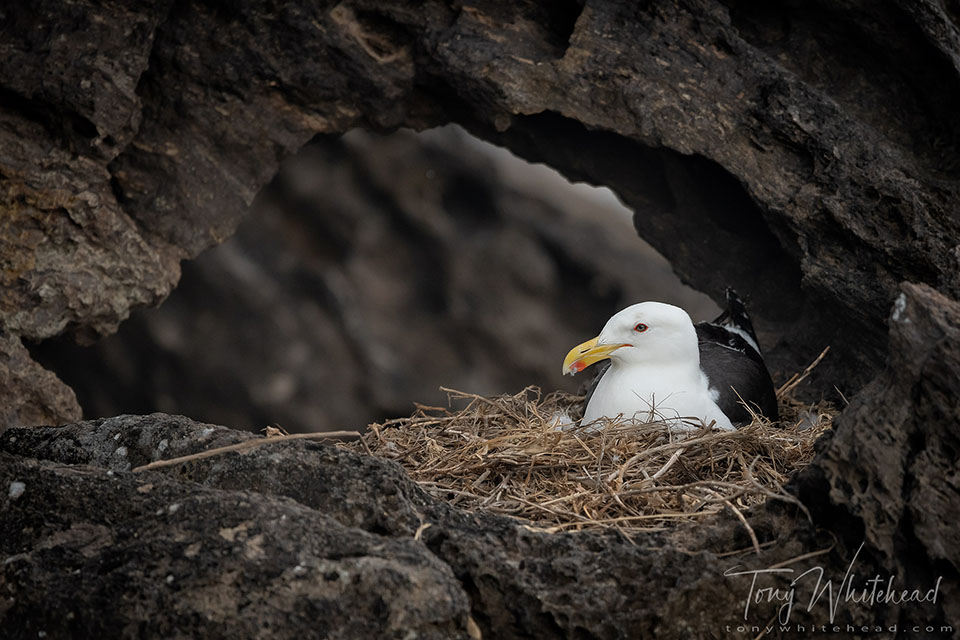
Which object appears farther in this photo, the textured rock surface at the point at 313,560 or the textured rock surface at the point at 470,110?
the textured rock surface at the point at 470,110

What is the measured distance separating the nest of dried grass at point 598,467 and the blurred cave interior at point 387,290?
6.47 metres

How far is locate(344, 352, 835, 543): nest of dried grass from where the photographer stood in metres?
2.25

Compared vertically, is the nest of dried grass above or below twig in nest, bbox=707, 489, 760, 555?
below

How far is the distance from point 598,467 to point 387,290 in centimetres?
789

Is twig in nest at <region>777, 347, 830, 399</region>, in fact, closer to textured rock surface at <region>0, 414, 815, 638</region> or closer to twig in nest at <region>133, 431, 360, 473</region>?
textured rock surface at <region>0, 414, 815, 638</region>

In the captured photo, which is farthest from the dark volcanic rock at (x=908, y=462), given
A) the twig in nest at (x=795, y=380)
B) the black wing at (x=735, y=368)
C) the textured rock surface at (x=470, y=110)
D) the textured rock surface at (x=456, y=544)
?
the twig in nest at (x=795, y=380)

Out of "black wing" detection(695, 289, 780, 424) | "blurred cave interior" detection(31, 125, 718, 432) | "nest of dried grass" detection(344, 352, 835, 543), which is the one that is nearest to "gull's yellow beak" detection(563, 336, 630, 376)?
"nest of dried grass" detection(344, 352, 835, 543)

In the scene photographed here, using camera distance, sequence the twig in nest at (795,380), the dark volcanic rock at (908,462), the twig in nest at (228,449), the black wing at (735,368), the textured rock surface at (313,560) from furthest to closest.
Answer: the twig in nest at (795,380)
the black wing at (735,368)
the twig in nest at (228,449)
the dark volcanic rock at (908,462)
the textured rock surface at (313,560)

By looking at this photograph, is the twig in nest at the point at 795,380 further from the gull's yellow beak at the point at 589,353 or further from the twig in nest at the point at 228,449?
the twig in nest at the point at 228,449

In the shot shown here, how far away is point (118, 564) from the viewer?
170 centimetres

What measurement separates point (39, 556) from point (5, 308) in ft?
5.06

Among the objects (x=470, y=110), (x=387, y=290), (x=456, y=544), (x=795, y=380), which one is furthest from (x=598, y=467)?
(x=387, y=290)

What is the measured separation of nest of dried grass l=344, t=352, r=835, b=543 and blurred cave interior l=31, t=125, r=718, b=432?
6469mm

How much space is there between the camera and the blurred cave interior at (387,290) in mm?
9539
